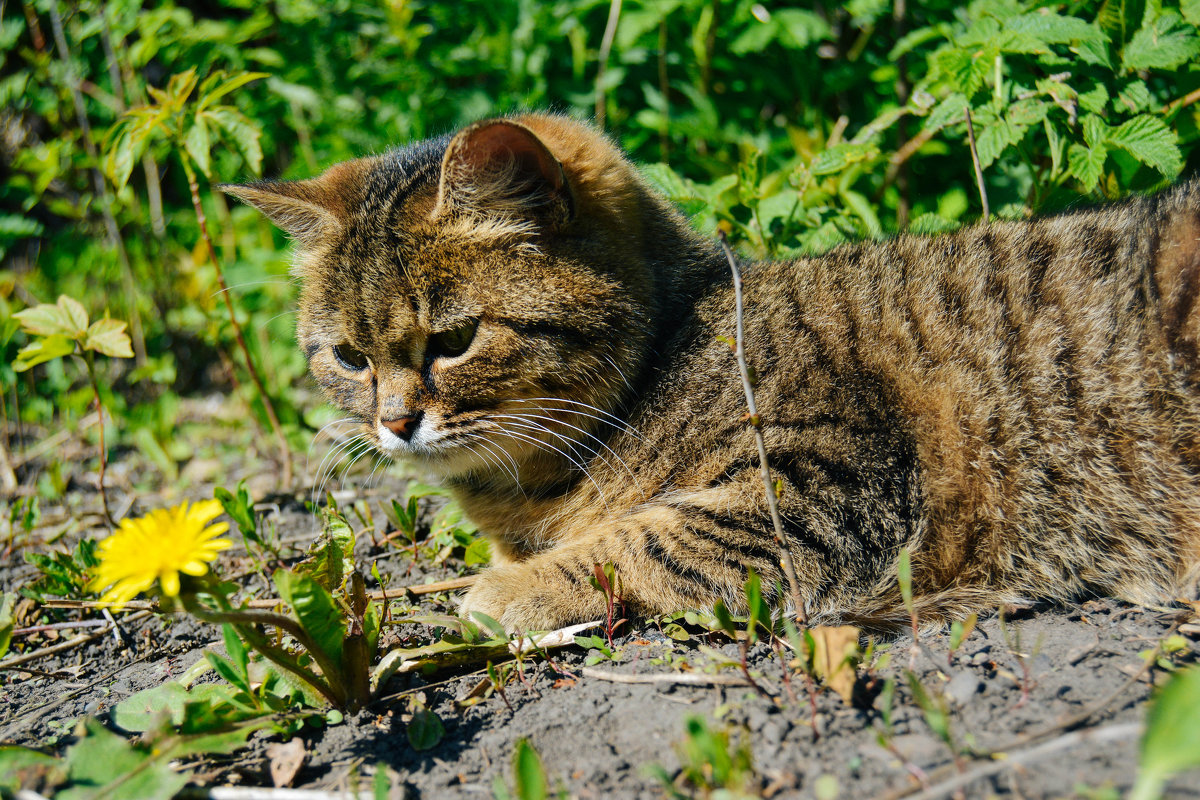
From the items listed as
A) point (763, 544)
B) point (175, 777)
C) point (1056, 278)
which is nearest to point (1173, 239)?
point (1056, 278)

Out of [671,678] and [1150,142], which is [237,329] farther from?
[1150,142]

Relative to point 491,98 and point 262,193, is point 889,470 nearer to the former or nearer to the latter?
point 262,193

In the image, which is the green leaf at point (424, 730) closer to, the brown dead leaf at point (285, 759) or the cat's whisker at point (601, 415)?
the brown dead leaf at point (285, 759)

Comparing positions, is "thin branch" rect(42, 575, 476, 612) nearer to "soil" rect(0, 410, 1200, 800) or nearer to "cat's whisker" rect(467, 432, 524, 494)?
"soil" rect(0, 410, 1200, 800)

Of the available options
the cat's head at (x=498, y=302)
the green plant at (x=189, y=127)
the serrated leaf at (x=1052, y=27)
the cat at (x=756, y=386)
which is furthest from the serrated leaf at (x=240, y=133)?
the serrated leaf at (x=1052, y=27)

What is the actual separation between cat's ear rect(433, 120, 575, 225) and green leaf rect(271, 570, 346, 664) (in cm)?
119

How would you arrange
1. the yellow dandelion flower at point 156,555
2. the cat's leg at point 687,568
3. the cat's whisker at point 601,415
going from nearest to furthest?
the yellow dandelion flower at point 156,555
the cat's leg at point 687,568
the cat's whisker at point 601,415

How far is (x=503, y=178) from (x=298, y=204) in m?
0.76

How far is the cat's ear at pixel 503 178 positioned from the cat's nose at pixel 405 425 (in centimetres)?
→ 60

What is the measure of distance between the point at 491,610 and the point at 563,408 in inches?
24.7

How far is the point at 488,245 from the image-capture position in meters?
2.36

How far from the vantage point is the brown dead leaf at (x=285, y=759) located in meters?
1.62

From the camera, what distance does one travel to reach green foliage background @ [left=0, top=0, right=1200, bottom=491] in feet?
9.03

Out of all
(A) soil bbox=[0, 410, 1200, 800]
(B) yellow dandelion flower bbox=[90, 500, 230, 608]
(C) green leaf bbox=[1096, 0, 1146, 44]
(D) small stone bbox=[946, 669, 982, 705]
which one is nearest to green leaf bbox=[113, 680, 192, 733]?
(A) soil bbox=[0, 410, 1200, 800]
